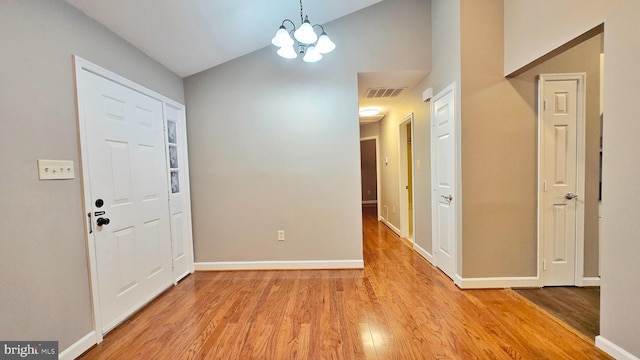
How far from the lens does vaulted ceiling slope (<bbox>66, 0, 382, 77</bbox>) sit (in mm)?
1870

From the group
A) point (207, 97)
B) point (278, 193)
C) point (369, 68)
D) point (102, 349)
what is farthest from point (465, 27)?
point (102, 349)

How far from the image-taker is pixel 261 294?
96.9 inches

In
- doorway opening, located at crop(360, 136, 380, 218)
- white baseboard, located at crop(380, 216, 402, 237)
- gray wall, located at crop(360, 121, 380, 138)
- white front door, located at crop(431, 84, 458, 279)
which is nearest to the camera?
white front door, located at crop(431, 84, 458, 279)

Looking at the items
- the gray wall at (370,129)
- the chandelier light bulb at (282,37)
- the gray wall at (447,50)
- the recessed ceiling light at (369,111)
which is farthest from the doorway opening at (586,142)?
the gray wall at (370,129)

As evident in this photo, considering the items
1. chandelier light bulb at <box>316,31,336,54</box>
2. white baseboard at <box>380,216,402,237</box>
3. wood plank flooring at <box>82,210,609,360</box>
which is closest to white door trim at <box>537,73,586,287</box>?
wood plank flooring at <box>82,210,609,360</box>

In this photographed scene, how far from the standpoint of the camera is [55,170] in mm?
1530

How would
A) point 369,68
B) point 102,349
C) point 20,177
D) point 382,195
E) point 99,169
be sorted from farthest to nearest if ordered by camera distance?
1. point 382,195
2. point 369,68
3. point 99,169
4. point 102,349
5. point 20,177

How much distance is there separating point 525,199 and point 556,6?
1614mm

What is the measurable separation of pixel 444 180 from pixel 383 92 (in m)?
1.73

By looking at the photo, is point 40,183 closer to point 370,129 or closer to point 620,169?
point 620,169

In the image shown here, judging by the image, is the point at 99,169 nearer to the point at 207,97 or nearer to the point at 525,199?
the point at 207,97

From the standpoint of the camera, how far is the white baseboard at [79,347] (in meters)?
1.56

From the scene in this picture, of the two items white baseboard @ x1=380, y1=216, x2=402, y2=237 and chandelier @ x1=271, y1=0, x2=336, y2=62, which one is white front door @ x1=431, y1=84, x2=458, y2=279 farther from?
white baseboard @ x1=380, y1=216, x2=402, y2=237

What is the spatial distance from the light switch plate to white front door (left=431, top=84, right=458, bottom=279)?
320 cm
